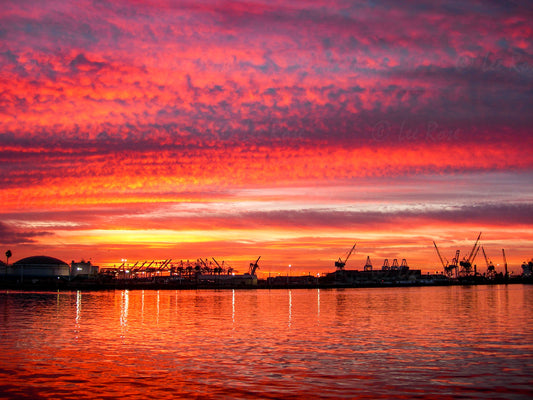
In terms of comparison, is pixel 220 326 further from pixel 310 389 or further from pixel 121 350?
pixel 310 389

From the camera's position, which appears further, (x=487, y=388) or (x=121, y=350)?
(x=121, y=350)

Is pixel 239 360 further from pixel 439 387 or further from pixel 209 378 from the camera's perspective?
pixel 439 387

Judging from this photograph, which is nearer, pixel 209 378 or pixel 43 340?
pixel 209 378

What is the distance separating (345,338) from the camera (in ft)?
171

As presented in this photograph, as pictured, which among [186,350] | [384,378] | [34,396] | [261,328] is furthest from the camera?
[261,328]

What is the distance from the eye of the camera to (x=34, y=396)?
27703 millimetres

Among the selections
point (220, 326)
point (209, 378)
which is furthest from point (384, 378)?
point (220, 326)

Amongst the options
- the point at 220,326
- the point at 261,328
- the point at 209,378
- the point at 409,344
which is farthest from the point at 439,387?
the point at 220,326

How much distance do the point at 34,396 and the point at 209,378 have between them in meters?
9.45

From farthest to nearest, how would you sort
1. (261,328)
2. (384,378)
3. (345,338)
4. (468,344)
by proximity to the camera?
(261,328), (345,338), (468,344), (384,378)

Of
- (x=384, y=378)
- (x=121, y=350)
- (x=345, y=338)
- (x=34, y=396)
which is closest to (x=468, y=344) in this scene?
(x=345, y=338)

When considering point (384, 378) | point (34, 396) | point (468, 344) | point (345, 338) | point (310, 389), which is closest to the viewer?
point (34, 396)

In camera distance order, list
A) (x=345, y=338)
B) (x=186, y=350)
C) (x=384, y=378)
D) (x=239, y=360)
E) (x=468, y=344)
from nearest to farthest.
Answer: (x=384, y=378) < (x=239, y=360) < (x=186, y=350) < (x=468, y=344) < (x=345, y=338)

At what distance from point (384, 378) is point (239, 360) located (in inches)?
428
